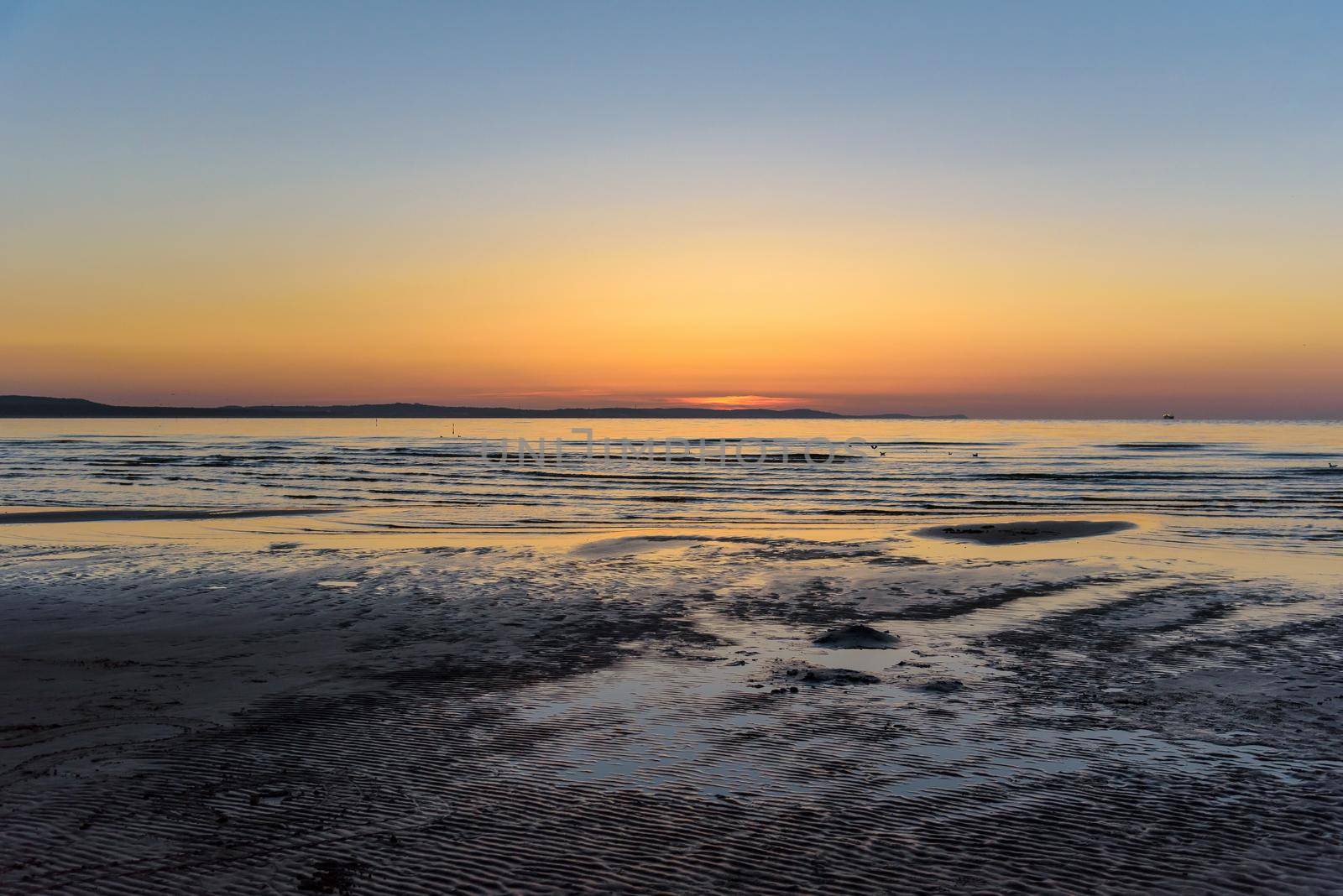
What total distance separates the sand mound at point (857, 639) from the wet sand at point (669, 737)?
9cm

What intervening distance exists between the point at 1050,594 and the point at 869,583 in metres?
3.06

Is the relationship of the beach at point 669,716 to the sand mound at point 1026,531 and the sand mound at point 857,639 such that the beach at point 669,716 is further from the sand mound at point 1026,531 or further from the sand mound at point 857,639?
the sand mound at point 1026,531

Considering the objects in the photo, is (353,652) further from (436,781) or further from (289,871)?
(289,871)

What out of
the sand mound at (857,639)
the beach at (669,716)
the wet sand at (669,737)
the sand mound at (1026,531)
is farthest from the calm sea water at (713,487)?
the sand mound at (857,639)


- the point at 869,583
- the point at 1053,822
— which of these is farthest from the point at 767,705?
the point at 869,583

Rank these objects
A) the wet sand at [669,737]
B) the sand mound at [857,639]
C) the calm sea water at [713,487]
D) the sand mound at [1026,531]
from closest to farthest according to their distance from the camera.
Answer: the wet sand at [669,737]
the sand mound at [857,639]
the sand mound at [1026,531]
the calm sea water at [713,487]

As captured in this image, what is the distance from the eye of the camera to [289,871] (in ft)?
18.5

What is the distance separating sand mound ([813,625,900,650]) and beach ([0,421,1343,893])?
0.23 feet

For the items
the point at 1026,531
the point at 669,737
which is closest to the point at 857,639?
the point at 669,737

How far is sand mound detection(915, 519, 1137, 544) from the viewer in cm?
A: 2430

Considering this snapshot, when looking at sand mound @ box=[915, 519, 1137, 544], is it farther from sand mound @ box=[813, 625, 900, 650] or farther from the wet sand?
sand mound @ box=[813, 625, 900, 650]

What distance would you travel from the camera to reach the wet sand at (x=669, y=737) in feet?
19.1

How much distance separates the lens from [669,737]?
821cm

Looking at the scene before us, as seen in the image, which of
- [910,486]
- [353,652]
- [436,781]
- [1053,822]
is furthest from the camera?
[910,486]
